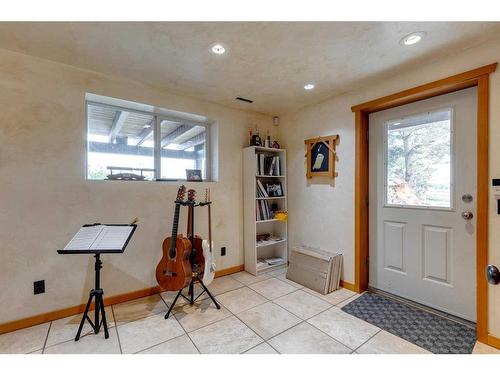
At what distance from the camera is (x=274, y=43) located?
1731 millimetres

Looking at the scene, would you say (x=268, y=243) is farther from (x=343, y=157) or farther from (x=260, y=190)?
(x=343, y=157)

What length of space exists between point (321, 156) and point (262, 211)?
108 centimetres

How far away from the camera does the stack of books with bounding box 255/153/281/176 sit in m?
3.17

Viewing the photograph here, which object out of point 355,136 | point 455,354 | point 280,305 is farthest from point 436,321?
point 355,136

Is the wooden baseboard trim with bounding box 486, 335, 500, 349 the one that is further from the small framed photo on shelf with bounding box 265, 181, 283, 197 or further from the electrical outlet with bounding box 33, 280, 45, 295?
the electrical outlet with bounding box 33, 280, 45, 295

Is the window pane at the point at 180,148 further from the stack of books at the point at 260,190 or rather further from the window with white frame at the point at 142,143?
the stack of books at the point at 260,190

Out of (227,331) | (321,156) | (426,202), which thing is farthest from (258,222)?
(426,202)

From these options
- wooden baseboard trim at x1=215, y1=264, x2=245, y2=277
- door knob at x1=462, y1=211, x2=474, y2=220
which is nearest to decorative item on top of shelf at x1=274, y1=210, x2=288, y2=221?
wooden baseboard trim at x1=215, y1=264, x2=245, y2=277

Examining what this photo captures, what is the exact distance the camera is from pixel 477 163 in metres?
1.77

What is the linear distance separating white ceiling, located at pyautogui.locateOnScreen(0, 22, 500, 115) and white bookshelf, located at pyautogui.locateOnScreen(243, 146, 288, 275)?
1073 millimetres

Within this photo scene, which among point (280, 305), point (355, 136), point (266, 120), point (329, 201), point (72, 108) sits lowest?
point (280, 305)

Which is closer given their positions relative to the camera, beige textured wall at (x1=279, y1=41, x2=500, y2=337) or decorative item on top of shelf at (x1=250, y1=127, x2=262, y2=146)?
beige textured wall at (x1=279, y1=41, x2=500, y2=337)
